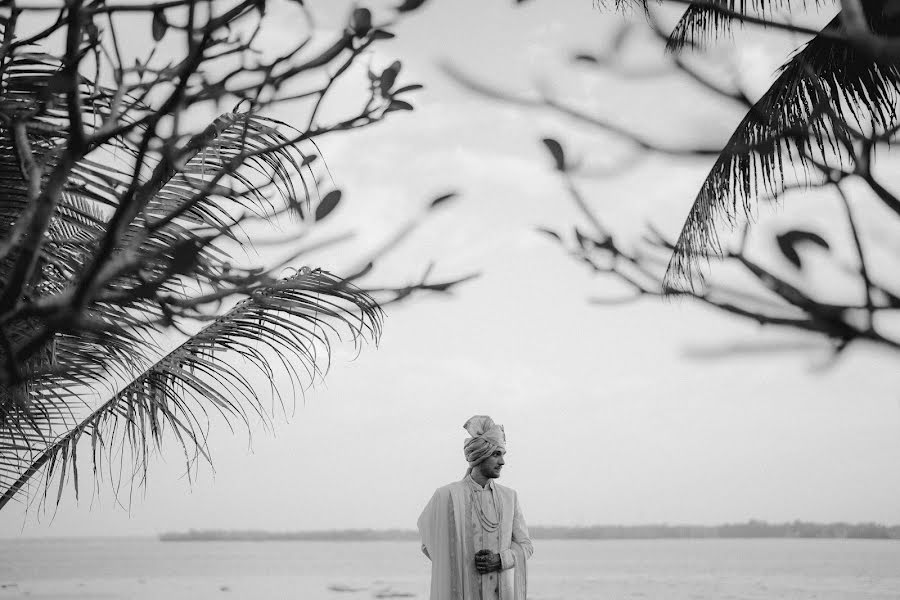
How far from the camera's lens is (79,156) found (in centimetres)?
160

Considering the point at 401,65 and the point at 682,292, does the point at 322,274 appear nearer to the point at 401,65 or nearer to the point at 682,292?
the point at 401,65

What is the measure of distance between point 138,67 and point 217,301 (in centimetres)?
62

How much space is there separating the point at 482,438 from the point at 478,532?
0.52 metres

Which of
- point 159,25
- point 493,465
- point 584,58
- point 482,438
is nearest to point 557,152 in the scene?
point 584,58

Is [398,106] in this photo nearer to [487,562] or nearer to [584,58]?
[584,58]

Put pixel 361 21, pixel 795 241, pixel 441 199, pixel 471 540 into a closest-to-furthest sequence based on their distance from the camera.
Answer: pixel 795 241
pixel 441 199
pixel 361 21
pixel 471 540

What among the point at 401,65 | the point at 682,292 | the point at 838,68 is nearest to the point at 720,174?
the point at 838,68

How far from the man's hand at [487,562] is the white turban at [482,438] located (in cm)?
48

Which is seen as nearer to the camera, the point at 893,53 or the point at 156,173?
the point at 893,53

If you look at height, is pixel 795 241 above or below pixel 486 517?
above

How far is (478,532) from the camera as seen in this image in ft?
17.1

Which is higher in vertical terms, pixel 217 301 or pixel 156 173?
pixel 156 173

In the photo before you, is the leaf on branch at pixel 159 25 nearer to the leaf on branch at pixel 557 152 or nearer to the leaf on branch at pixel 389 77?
the leaf on branch at pixel 389 77

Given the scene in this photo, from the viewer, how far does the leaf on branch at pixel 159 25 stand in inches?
70.6
